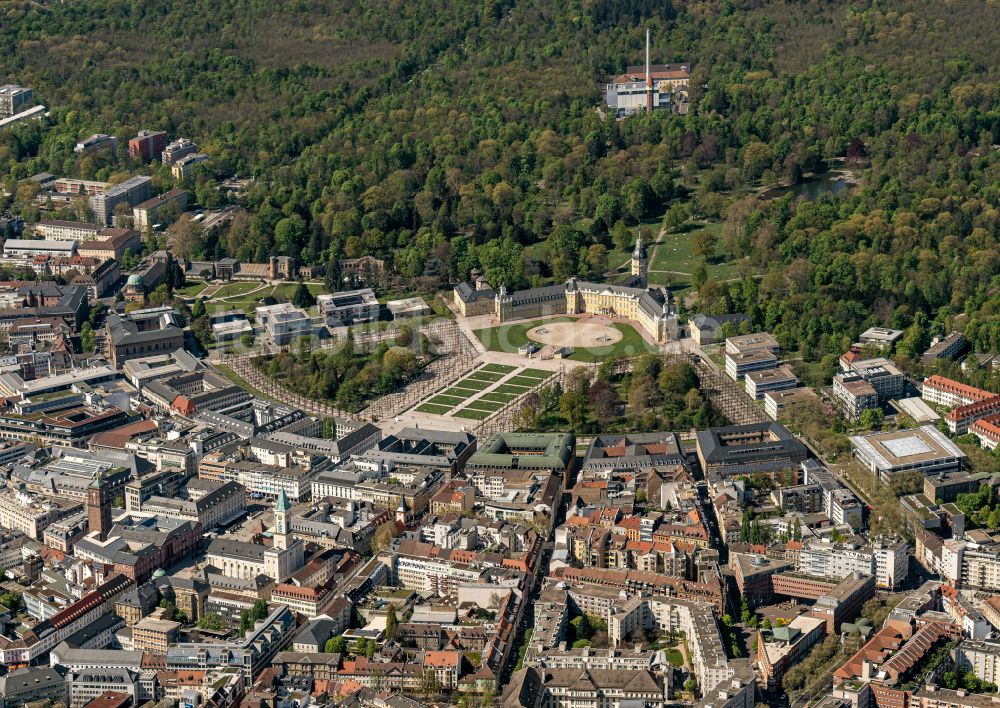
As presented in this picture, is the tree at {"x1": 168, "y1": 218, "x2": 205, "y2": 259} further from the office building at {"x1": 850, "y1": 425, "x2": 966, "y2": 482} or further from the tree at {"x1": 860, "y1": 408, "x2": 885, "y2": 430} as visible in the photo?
the office building at {"x1": 850, "y1": 425, "x2": 966, "y2": 482}

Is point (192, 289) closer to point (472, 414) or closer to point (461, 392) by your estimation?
point (461, 392)

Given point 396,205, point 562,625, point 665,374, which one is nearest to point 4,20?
point 396,205

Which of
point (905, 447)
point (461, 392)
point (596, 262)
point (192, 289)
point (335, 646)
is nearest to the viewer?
point (335, 646)

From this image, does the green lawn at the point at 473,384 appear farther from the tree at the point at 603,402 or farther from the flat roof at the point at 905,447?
the flat roof at the point at 905,447

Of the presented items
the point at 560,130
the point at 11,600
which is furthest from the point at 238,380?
the point at 560,130

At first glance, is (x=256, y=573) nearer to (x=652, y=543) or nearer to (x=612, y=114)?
(x=652, y=543)

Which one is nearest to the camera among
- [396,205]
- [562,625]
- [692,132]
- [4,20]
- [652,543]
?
[562,625]

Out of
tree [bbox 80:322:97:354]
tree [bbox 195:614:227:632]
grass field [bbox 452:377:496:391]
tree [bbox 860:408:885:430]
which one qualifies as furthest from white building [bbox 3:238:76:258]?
tree [bbox 860:408:885:430]
